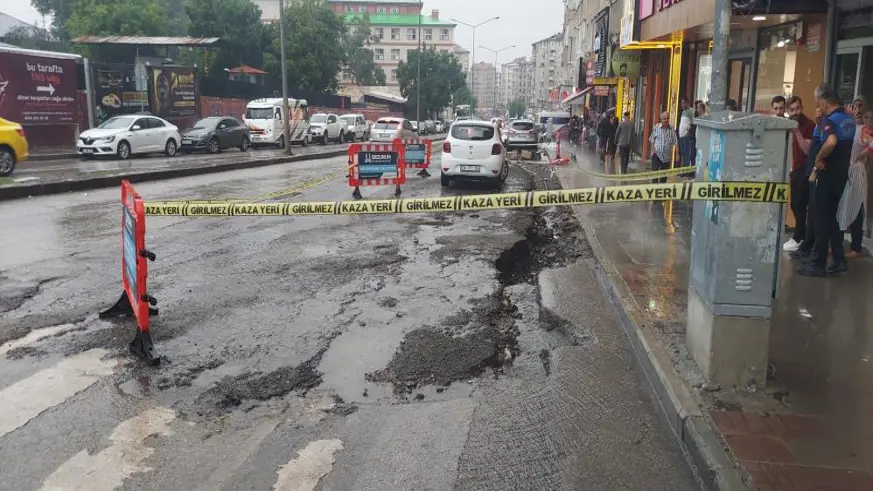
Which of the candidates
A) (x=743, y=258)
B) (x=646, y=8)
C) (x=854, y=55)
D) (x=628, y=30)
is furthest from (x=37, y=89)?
(x=743, y=258)

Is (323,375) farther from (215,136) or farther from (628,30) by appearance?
(215,136)

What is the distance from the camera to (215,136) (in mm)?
30359

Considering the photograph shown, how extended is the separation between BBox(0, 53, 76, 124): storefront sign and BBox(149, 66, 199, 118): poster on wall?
19.6 ft

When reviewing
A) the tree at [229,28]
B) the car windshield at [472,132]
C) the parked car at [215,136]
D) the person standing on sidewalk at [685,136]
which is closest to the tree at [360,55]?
the tree at [229,28]

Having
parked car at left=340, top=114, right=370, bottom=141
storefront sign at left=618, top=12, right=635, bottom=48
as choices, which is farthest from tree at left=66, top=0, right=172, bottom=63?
storefront sign at left=618, top=12, right=635, bottom=48

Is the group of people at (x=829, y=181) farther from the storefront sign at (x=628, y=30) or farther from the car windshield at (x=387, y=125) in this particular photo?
the car windshield at (x=387, y=125)

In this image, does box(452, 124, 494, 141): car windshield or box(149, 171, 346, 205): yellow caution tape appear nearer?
box(149, 171, 346, 205): yellow caution tape

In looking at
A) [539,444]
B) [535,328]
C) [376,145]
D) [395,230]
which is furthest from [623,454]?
[376,145]

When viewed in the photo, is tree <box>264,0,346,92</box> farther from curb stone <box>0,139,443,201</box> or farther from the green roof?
the green roof

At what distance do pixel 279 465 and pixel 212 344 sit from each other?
7.37 ft

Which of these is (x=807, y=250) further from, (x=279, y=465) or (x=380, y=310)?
(x=279, y=465)

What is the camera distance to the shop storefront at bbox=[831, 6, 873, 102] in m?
9.38

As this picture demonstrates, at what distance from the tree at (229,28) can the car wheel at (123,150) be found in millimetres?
28460

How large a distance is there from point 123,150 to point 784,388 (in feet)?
81.3
